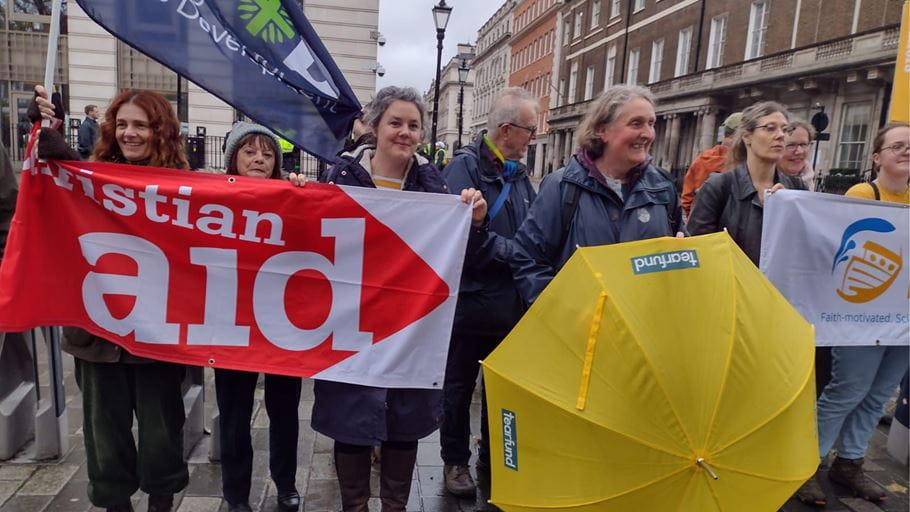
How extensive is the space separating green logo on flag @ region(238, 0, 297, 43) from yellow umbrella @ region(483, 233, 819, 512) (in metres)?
2.18

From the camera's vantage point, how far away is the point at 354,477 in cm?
282

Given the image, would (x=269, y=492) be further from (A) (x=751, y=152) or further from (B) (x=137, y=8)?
(A) (x=751, y=152)

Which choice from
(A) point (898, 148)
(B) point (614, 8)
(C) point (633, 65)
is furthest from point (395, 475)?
(B) point (614, 8)

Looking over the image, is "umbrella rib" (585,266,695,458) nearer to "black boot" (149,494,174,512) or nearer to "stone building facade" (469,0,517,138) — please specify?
"black boot" (149,494,174,512)

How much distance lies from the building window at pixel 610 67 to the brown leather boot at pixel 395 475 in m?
45.4

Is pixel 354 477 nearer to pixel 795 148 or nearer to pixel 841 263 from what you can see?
pixel 841 263

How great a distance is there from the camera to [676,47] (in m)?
36.4

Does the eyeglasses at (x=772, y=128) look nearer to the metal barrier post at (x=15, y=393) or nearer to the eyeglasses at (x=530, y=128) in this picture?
the eyeglasses at (x=530, y=128)

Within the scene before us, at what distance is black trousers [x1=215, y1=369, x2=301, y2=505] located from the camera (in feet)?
9.81

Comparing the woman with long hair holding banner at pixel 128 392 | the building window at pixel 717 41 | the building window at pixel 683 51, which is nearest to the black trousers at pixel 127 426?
the woman with long hair holding banner at pixel 128 392

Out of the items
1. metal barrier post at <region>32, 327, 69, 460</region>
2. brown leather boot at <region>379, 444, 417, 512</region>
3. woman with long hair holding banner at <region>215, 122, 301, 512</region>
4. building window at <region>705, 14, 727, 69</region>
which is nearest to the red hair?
woman with long hair holding banner at <region>215, 122, 301, 512</region>

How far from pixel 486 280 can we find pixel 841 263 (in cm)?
192

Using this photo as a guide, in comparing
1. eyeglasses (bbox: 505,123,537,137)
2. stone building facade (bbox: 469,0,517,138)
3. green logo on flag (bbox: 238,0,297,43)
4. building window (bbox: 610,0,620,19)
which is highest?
stone building facade (bbox: 469,0,517,138)

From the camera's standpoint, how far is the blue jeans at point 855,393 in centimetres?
350
